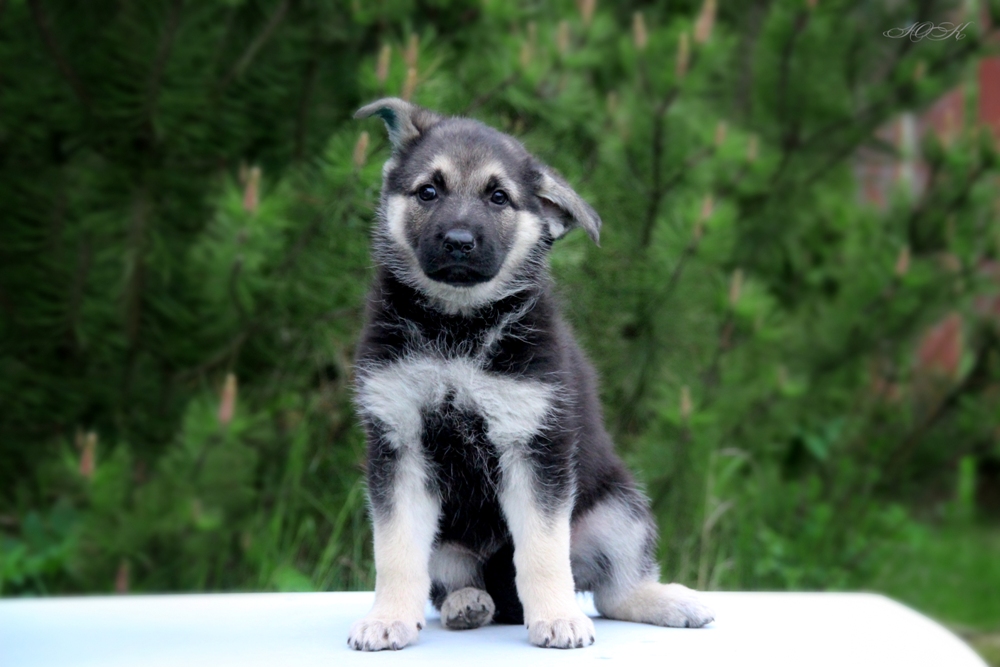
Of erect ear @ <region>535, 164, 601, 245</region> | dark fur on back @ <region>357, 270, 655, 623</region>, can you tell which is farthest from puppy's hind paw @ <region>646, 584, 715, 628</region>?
erect ear @ <region>535, 164, 601, 245</region>

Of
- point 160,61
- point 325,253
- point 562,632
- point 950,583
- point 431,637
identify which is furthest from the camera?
point 950,583

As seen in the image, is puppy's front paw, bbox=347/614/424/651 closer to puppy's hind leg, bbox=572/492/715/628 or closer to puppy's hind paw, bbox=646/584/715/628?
puppy's hind leg, bbox=572/492/715/628

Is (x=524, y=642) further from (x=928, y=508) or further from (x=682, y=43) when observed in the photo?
(x=928, y=508)

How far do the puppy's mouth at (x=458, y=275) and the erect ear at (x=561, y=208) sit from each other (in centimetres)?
32

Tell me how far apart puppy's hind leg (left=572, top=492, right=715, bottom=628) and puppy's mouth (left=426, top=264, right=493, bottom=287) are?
31.4 inches

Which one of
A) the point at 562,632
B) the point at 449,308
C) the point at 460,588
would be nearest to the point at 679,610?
the point at 562,632

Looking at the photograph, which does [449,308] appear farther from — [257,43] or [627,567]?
[257,43]

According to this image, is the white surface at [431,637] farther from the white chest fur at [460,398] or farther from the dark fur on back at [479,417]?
the white chest fur at [460,398]

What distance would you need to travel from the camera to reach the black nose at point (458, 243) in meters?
2.98

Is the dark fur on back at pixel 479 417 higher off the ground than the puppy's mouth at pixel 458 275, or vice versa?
the puppy's mouth at pixel 458 275

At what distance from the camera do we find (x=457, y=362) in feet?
10.0

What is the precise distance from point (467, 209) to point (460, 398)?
52 centimetres

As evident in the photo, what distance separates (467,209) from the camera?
3.09 meters

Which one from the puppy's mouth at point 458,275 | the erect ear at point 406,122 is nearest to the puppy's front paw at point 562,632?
the puppy's mouth at point 458,275
